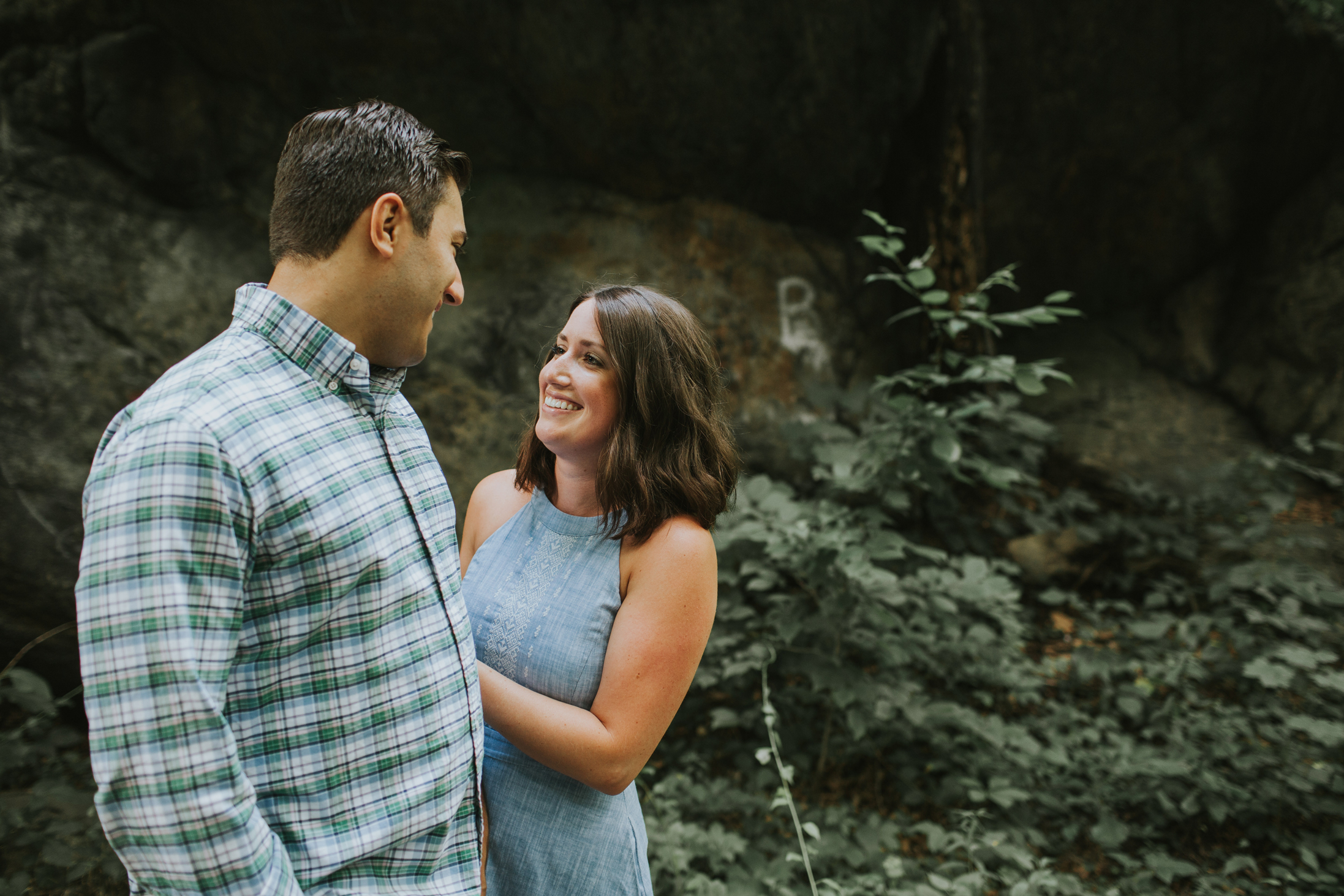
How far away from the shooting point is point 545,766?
4.56 ft

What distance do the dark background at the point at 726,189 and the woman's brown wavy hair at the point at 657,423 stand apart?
72.6 inches

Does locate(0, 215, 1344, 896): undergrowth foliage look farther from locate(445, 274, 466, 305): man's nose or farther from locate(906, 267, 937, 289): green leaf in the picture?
locate(445, 274, 466, 305): man's nose

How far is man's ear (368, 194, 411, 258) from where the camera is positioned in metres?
1.00

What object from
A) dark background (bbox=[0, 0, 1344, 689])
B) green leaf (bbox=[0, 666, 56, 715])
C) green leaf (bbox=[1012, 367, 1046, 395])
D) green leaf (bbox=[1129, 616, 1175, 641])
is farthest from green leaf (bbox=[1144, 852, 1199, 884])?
green leaf (bbox=[0, 666, 56, 715])

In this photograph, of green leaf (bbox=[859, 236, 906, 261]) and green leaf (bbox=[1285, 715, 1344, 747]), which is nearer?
green leaf (bbox=[859, 236, 906, 261])

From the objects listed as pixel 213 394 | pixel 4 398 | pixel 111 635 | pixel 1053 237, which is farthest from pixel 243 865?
pixel 1053 237

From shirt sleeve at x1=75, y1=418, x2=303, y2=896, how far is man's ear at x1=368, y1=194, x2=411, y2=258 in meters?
0.34

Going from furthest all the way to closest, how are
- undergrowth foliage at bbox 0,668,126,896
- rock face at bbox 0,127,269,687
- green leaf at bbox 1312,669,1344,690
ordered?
rock face at bbox 0,127,269,687 → green leaf at bbox 1312,669,1344,690 → undergrowth foliage at bbox 0,668,126,896

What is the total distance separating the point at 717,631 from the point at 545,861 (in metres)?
1.98

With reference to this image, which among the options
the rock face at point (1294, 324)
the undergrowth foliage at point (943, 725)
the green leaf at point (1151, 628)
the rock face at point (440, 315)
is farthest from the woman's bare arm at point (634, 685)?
the rock face at point (1294, 324)

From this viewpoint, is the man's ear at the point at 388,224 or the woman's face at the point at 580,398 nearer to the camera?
the man's ear at the point at 388,224

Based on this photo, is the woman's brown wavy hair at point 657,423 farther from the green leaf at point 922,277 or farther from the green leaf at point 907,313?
the green leaf at point 922,277

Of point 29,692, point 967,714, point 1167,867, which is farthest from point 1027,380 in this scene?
point 29,692

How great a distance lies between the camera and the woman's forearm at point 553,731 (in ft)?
4.07
